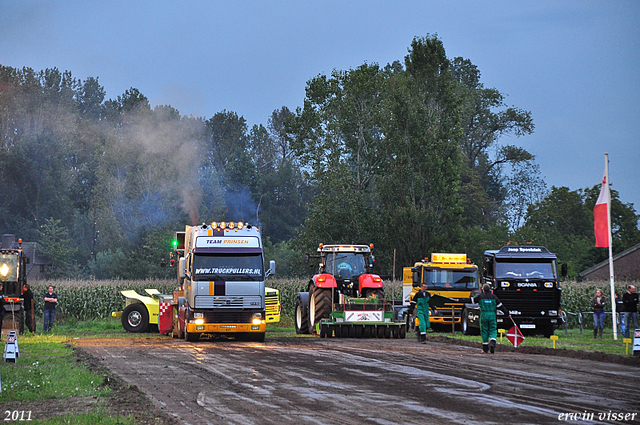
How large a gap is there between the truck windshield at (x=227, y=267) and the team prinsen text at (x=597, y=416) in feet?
51.7

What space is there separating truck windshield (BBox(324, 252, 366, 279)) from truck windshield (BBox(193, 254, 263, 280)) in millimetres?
4399

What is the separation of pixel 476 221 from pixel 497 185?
1094cm

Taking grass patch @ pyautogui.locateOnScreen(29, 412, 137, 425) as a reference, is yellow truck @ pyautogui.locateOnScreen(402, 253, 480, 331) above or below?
above

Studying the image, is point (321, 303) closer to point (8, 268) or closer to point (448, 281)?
point (448, 281)

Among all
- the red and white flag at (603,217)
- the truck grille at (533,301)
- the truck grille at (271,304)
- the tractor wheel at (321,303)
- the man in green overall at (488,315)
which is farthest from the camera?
the truck grille at (271,304)

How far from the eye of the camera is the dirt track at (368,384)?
11.4 m

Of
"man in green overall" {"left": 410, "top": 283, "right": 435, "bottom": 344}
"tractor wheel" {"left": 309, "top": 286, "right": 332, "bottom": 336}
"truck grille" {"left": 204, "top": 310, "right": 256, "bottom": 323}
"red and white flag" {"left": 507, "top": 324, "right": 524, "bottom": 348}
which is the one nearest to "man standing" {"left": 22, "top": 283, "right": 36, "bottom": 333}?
"truck grille" {"left": 204, "top": 310, "right": 256, "bottom": 323}

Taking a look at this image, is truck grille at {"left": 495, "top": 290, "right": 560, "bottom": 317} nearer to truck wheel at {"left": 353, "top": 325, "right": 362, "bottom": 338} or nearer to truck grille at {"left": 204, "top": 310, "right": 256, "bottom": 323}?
truck wheel at {"left": 353, "top": 325, "right": 362, "bottom": 338}

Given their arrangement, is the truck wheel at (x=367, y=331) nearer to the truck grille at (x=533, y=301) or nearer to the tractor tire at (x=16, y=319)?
the truck grille at (x=533, y=301)

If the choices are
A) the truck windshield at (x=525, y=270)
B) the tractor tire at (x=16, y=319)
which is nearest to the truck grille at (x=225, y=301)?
the tractor tire at (x=16, y=319)

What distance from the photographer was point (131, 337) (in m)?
29.5

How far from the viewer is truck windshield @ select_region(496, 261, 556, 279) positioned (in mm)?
29797

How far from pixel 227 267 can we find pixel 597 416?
16237 millimetres

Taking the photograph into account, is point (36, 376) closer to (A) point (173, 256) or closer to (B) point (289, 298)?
(A) point (173, 256)
